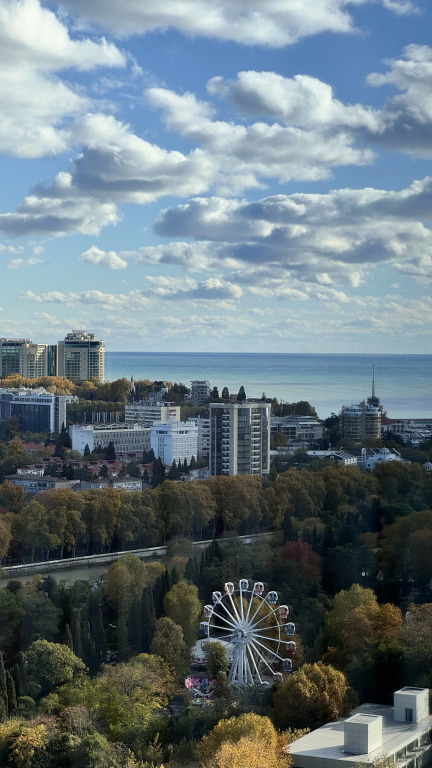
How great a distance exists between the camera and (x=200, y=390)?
17250 millimetres

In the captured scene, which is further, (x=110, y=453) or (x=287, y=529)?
(x=110, y=453)

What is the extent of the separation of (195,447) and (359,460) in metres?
2.37

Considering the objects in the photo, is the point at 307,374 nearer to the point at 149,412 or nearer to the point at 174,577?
the point at 149,412

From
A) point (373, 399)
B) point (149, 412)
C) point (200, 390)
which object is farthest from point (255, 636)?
point (200, 390)

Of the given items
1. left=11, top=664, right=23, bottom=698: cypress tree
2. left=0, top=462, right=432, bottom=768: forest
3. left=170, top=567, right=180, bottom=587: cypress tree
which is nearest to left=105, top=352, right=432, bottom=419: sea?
left=0, top=462, right=432, bottom=768: forest

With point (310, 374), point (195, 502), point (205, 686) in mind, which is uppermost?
point (310, 374)

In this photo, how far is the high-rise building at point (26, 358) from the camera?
59.3ft

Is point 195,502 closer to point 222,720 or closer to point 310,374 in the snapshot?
point 222,720

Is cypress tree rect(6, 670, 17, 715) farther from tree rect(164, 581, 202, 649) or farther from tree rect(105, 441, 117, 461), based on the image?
tree rect(105, 441, 117, 461)

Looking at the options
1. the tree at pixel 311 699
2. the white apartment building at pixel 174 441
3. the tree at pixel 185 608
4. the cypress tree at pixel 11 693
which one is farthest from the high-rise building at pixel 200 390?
the tree at pixel 311 699

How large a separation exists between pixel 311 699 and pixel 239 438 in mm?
7578

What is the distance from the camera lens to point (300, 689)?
188 inches

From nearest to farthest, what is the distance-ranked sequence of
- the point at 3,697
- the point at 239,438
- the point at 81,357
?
the point at 3,697 < the point at 239,438 < the point at 81,357

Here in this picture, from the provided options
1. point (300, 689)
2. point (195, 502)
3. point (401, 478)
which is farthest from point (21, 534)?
point (300, 689)
